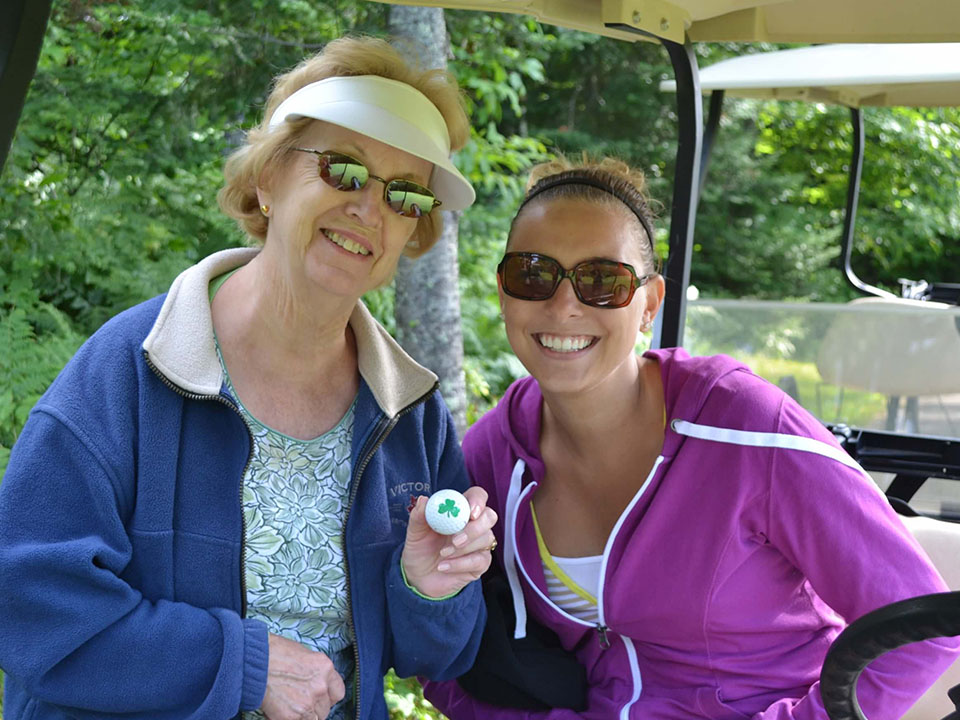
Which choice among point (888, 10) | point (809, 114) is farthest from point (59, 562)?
point (809, 114)

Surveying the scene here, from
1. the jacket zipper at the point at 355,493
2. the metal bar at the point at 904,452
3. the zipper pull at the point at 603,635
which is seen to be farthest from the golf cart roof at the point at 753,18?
the zipper pull at the point at 603,635

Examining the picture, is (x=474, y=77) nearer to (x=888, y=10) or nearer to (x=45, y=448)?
(x=888, y=10)

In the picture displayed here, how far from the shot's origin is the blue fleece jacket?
1754 millimetres

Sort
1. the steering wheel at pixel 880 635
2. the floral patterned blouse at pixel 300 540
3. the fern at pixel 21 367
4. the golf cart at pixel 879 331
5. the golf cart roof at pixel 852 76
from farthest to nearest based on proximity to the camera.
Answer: the golf cart roof at pixel 852 76 < the fern at pixel 21 367 < the golf cart at pixel 879 331 < the floral patterned blouse at pixel 300 540 < the steering wheel at pixel 880 635

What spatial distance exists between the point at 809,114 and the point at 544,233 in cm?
1087

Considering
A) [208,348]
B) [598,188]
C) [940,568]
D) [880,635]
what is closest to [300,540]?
[208,348]

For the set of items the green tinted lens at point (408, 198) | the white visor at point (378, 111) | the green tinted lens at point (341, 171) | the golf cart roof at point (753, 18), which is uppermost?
the golf cart roof at point (753, 18)

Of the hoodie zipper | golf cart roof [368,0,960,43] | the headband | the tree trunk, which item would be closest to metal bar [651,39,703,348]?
golf cart roof [368,0,960,43]

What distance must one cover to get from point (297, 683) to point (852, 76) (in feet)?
12.5

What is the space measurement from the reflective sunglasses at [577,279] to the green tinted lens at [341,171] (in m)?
0.40

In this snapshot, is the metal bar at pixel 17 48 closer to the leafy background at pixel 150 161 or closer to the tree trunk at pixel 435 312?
the leafy background at pixel 150 161

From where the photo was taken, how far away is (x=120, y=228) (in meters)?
4.71

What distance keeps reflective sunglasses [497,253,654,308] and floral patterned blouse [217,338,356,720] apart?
503 mm

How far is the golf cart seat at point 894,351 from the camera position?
13.9ft
